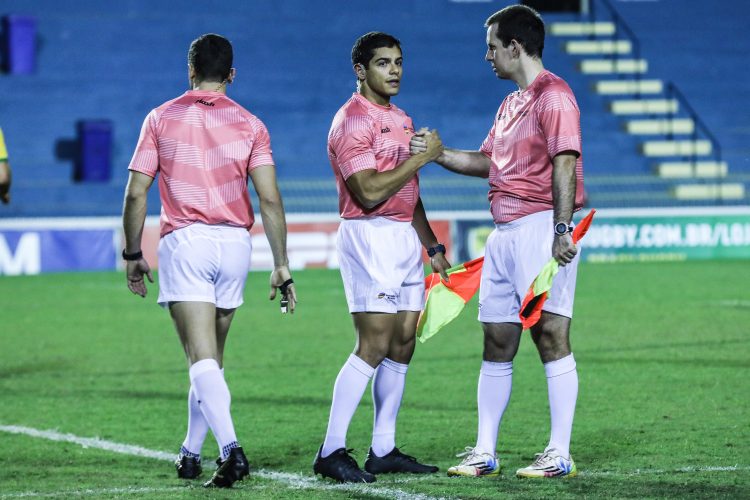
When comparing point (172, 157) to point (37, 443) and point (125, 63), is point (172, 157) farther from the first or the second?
point (125, 63)

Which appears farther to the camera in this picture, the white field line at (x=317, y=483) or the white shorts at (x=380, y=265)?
the white shorts at (x=380, y=265)

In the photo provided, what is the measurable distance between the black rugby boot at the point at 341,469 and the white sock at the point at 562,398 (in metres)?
0.80

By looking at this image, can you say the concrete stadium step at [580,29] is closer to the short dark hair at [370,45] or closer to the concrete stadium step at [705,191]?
the concrete stadium step at [705,191]

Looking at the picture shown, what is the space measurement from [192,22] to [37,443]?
22376 mm

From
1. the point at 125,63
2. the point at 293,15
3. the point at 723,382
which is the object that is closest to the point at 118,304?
the point at 723,382

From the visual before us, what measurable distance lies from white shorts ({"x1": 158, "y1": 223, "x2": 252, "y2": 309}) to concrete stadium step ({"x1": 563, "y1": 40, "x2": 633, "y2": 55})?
2506cm

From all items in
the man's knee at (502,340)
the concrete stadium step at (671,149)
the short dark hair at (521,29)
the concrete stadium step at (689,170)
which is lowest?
the man's knee at (502,340)

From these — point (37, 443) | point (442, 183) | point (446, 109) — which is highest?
point (446, 109)

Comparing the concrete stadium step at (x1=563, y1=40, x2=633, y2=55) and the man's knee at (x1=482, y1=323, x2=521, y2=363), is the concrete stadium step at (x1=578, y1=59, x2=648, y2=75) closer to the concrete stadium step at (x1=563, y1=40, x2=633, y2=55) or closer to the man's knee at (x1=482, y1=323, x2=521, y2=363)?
the concrete stadium step at (x1=563, y1=40, x2=633, y2=55)

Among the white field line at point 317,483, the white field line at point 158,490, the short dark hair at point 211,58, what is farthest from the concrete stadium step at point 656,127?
the short dark hair at point 211,58

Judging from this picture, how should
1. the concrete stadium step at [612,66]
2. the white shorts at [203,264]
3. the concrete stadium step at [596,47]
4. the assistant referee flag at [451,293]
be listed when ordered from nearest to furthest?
the white shorts at [203,264] < the assistant referee flag at [451,293] < the concrete stadium step at [612,66] < the concrete stadium step at [596,47]

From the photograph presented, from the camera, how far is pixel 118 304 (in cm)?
1570

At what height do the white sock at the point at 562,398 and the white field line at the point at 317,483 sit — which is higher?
the white sock at the point at 562,398

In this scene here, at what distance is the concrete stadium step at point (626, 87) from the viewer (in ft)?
96.1
